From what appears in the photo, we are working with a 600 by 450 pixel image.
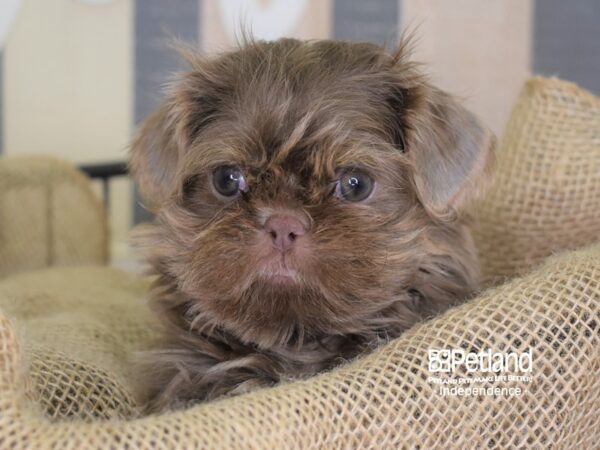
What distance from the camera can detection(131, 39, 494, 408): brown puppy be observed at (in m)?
1.73

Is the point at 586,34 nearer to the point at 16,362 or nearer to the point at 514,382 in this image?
the point at 514,382

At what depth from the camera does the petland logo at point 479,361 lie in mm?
1502

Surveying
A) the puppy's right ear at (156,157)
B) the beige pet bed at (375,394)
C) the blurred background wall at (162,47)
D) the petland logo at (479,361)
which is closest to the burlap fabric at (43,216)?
the blurred background wall at (162,47)

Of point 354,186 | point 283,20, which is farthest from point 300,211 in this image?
point 283,20

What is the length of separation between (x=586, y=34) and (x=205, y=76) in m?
3.11

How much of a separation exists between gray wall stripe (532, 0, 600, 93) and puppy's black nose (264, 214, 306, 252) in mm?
3154

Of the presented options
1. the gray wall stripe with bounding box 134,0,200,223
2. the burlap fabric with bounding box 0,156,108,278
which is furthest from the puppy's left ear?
the gray wall stripe with bounding box 134,0,200,223

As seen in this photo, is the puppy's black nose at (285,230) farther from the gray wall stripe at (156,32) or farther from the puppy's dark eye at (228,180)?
the gray wall stripe at (156,32)

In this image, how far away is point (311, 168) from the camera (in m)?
1.78

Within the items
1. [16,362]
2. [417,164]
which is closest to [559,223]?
[417,164]

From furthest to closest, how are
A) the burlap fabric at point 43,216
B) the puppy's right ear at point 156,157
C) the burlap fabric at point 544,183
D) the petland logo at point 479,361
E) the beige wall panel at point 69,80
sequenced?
the beige wall panel at point 69,80 → the burlap fabric at point 43,216 → the burlap fabric at point 544,183 → the puppy's right ear at point 156,157 → the petland logo at point 479,361

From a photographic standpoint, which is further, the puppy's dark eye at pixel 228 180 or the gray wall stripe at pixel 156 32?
the gray wall stripe at pixel 156 32

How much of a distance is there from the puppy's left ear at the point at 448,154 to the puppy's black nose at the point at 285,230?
1.19ft

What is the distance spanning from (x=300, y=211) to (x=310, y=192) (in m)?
0.09
